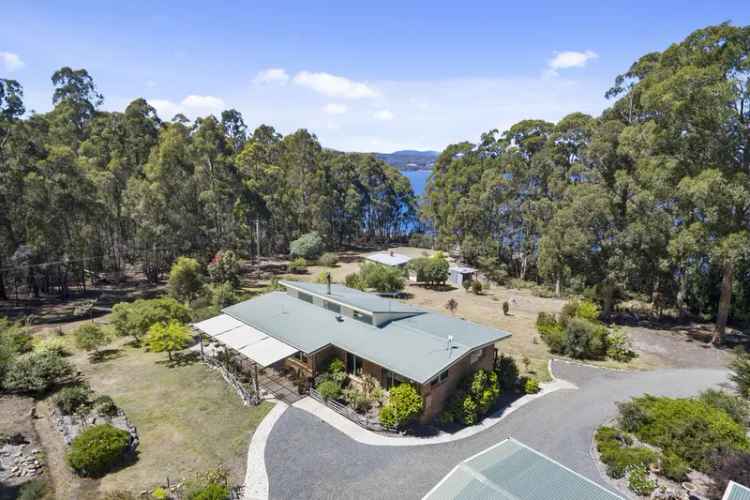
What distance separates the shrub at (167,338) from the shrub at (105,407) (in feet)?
17.7

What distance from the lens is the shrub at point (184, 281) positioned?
3142 cm

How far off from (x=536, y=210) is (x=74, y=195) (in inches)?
1720

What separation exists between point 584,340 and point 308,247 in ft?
117

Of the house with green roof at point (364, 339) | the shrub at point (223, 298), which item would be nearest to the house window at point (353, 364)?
the house with green roof at point (364, 339)

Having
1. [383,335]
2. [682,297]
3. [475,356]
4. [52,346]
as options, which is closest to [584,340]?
[475,356]

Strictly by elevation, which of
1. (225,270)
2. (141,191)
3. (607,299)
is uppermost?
(141,191)

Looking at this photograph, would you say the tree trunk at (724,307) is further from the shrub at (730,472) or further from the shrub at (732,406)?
the shrub at (730,472)

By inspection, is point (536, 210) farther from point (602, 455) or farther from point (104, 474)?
point (104, 474)

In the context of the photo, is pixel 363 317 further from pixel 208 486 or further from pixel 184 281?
pixel 184 281

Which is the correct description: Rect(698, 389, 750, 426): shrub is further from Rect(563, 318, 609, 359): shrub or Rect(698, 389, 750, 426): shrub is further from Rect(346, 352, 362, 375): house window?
Rect(346, 352, 362, 375): house window

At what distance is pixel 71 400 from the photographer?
17.3m

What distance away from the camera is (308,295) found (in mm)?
24875

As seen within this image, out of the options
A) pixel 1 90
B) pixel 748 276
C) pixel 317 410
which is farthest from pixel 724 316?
A: pixel 1 90

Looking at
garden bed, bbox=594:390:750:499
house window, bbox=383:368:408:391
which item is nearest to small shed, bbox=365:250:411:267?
house window, bbox=383:368:408:391
